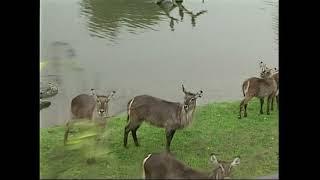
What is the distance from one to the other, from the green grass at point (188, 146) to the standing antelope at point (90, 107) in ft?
0.09

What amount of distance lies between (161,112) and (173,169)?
0.53ft

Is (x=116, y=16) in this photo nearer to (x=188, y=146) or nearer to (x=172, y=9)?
(x=172, y=9)

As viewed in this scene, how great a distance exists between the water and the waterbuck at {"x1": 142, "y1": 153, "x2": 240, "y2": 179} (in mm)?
164

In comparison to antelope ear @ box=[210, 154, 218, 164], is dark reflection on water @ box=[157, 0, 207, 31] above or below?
above

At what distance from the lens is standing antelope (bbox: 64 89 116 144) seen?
1151 millimetres

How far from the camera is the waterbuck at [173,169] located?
111 centimetres

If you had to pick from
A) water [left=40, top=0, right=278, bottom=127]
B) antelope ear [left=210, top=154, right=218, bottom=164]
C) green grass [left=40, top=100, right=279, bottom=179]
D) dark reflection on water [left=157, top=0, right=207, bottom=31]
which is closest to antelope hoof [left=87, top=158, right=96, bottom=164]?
green grass [left=40, top=100, right=279, bottom=179]

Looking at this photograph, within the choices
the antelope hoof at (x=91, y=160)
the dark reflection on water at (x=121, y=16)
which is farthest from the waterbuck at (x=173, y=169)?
the dark reflection on water at (x=121, y=16)

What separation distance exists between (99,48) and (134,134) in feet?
0.85

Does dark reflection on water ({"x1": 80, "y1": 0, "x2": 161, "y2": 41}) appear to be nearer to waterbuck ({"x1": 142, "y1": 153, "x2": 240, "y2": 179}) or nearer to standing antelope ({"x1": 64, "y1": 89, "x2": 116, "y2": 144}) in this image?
standing antelope ({"x1": 64, "y1": 89, "x2": 116, "y2": 144})

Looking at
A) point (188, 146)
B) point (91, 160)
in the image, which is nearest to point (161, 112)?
point (188, 146)

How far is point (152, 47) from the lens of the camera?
3.85ft

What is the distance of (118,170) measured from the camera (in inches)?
44.4
